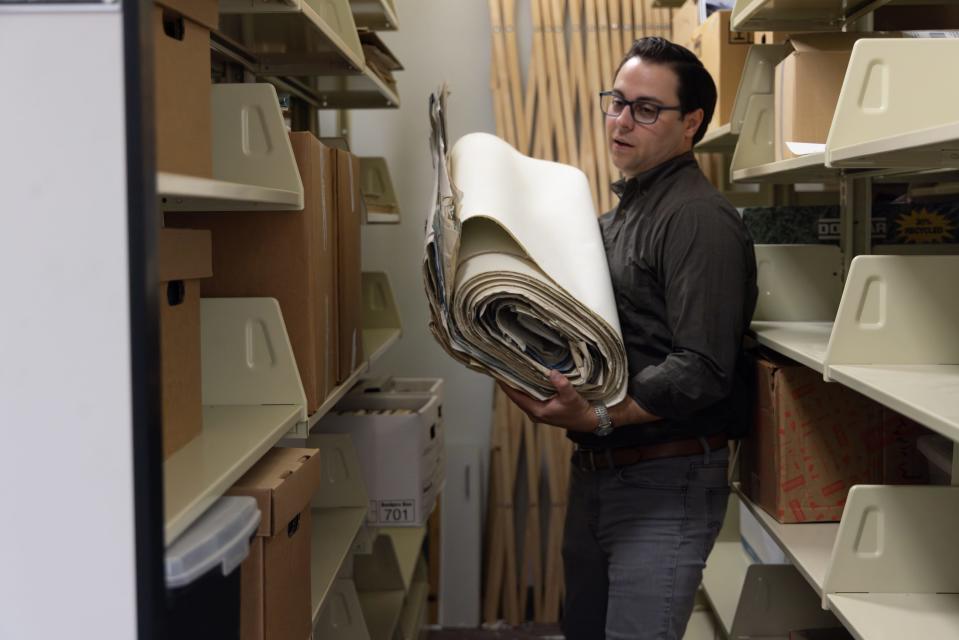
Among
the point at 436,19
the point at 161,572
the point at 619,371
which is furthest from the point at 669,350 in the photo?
the point at 436,19

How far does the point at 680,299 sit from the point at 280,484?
947 millimetres

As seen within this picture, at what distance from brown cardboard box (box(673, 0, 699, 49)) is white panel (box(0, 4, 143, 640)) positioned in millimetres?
2467

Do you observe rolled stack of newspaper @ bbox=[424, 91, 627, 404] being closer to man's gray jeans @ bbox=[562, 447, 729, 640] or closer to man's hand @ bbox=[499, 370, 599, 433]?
man's hand @ bbox=[499, 370, 599, 433]

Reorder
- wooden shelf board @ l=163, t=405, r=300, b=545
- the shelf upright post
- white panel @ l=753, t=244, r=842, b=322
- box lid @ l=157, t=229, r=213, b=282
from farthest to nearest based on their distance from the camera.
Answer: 1. white panel @ l=753, t=244, r=842, b=322
2. the shelf upright post
3. box lid @ l=157, t=229, r=213, b=282
4. wooden shelf board @ l=163, t=405, r=300, b=545

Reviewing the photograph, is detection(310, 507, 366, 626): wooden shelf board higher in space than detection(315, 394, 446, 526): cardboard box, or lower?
lower

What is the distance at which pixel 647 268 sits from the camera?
213cm

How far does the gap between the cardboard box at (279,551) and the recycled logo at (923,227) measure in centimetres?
201

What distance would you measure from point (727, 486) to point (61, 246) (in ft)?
5.42

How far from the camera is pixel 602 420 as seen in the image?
206 cm

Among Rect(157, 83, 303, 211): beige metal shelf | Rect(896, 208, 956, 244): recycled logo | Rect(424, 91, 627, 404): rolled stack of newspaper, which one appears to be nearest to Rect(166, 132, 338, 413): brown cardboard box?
Rect(157, 83, 303, 211): beige metal shelf

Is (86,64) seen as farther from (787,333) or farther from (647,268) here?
(787,333)

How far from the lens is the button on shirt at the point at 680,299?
1.99m

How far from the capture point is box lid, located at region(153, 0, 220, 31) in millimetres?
1346

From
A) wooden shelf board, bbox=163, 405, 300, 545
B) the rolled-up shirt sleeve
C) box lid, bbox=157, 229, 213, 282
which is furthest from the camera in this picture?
the rolled-up shirt sleeve
